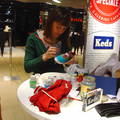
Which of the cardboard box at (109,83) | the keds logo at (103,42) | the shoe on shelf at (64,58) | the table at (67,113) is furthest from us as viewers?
the keds logo at (103,42)

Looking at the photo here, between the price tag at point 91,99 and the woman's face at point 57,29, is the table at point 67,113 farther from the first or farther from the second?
the woman's face at point 57,29

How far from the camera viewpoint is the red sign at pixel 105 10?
2.31 meters

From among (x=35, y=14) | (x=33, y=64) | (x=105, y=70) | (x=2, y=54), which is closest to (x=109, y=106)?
(x=105, y=70)

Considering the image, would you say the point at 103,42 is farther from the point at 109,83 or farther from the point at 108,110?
the point at 108,110

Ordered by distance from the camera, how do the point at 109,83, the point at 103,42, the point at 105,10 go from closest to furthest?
the point at 109,83
the point at 105,10
the point at 103,42

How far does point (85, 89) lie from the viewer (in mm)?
1045

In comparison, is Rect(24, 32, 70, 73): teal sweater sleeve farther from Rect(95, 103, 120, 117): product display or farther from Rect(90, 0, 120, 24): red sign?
Rect(90, 0, 120, 24): red sign

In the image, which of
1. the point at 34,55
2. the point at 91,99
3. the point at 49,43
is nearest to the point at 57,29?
the point at 49,43

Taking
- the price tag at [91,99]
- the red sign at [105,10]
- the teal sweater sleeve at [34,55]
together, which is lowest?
the price tag at [91,99]

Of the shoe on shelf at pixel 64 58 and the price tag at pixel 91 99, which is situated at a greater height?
the shoe on shelf at pixel 64 58

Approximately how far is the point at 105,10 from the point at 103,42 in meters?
0.51

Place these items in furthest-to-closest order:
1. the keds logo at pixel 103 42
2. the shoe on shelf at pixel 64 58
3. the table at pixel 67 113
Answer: the keds logo at pixel 103 42 → the shoe on shelf at pixel 64 58 → the table at pixel 67 113

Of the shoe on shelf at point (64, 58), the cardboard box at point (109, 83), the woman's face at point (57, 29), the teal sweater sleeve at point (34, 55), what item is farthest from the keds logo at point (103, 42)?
the cardboard box at point (109, 83)

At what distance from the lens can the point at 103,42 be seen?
2.48m
